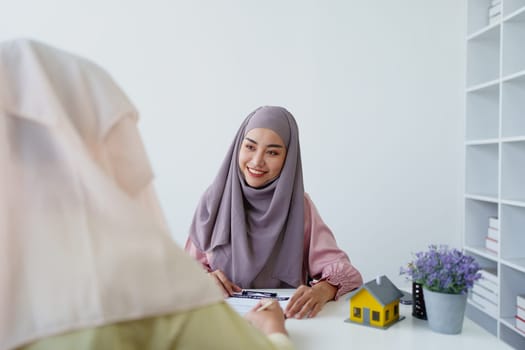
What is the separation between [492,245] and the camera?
2.92 metres

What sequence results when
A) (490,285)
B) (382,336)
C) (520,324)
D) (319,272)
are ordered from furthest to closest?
(490,285) < (520,324) < (319,272) < (382,336)

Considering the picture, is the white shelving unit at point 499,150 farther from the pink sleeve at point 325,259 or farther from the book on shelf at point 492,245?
the pink sleeve at point 325,259

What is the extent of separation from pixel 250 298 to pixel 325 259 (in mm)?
438

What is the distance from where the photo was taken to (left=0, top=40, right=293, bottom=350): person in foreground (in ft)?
2.01

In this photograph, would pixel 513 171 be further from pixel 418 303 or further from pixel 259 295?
pixel 259 295

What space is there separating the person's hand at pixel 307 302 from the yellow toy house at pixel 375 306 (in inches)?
4.8

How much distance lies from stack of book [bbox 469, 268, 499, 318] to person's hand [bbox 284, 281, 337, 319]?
163 cm

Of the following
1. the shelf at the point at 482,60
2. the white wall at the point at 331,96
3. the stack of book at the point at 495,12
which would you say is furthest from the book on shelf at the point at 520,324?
the stack of book at the point at 495,12

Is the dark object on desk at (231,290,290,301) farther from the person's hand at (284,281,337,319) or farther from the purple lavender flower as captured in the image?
the purple lavender flower

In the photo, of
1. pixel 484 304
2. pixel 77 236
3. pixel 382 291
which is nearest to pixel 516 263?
pixel 484 304

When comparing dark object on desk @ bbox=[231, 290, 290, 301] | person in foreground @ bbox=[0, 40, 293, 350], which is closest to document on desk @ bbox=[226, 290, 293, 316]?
dark object on desk @ bbox=[231, 290, 290, 301]

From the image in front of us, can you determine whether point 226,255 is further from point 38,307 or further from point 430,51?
point 430,51

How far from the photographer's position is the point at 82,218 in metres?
0.63

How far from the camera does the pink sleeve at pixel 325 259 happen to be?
1.64 metres
